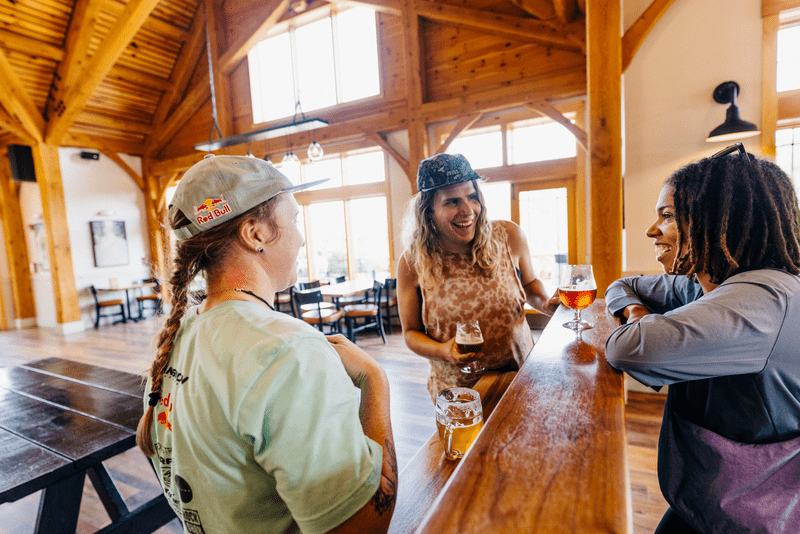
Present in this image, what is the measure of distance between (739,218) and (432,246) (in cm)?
97

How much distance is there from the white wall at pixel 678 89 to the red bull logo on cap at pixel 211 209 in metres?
3.65

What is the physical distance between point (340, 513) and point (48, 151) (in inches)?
385

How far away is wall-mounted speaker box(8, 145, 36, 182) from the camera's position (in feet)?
24.1

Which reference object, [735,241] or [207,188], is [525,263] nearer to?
[735,241]

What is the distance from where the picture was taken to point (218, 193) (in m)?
0.79

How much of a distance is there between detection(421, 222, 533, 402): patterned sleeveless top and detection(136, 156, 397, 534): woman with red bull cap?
0.76m

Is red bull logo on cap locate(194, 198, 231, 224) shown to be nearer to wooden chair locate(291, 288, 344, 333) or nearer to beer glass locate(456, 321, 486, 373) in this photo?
beer glass locate(456, 321, 486, 373)

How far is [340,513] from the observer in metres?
0.62

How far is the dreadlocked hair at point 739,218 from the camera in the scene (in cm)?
86

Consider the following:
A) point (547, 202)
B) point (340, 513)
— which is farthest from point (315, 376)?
point (547, 202)

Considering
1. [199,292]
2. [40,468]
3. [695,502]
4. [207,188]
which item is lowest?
[40,468]

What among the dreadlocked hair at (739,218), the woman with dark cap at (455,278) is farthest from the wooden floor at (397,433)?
the dreadlocked hair at (739,218)

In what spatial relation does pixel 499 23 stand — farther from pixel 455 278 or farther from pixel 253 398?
pixel 253 398

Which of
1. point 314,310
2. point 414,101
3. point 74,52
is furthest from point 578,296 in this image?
point 74,52
